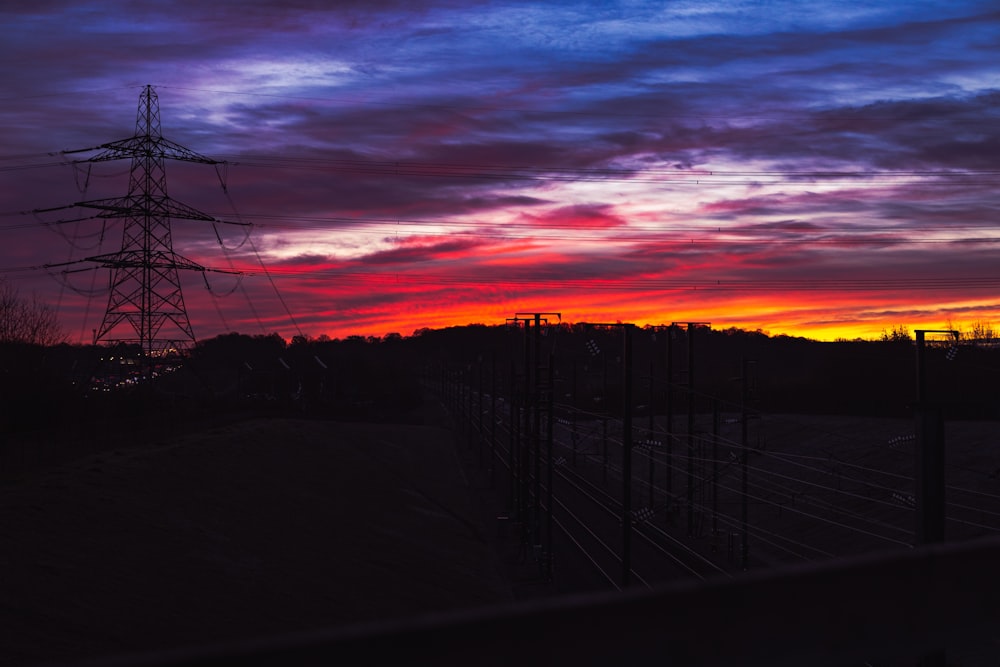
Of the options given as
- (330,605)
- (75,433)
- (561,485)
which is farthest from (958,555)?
(561,485)

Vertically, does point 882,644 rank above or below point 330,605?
above

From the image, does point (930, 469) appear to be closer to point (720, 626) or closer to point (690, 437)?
point (720, 626)

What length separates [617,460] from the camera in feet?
275

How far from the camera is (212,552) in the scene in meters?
30.0

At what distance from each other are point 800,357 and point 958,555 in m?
150

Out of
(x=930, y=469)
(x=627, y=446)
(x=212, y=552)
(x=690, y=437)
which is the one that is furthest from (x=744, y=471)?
(x=930, y=469)

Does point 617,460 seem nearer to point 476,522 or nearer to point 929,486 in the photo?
point 476,522

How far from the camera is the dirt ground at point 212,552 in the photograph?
21.8 meters

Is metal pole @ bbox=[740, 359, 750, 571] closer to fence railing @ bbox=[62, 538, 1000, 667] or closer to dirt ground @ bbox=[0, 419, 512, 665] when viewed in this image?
dirt ground @ bbox=[0, 419, 512, 665]

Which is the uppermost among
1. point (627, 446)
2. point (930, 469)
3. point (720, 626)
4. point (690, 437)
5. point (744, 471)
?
point (720, 626)

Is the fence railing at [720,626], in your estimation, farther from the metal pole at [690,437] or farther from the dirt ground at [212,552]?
the metal pole at [690,437]

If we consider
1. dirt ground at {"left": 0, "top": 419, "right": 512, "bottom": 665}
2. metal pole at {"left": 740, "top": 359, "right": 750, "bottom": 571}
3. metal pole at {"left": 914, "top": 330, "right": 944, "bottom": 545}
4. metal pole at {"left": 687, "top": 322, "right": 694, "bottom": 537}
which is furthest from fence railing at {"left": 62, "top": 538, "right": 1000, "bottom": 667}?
metal pole at {"left": 687, "top": 322, "right": 694, "bottom": 537}

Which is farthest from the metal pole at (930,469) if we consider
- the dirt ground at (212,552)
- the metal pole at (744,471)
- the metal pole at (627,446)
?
the metal pole at (744,471)

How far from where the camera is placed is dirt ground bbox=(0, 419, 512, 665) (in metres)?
21.8
